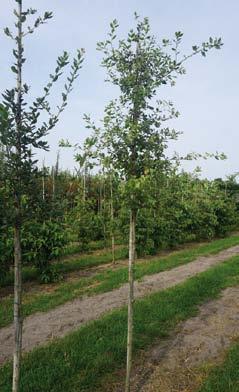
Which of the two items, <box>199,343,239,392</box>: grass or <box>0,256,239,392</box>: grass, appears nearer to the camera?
<box>199,343,239,392</box>: grass

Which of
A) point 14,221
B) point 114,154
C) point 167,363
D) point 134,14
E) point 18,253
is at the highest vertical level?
point 134,14

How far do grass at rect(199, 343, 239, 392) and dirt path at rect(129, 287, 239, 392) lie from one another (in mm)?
128

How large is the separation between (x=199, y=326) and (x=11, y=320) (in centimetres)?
354

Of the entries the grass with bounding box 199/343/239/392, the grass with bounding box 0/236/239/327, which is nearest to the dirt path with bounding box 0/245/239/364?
the grass with bounding box 0/236/239/327

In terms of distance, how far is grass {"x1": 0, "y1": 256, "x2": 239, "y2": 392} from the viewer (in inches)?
188

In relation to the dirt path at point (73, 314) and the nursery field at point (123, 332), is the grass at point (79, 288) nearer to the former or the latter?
the nursery field at point (123, 332)

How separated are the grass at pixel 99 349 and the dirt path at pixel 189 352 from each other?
256 mm

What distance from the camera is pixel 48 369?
Answer: 5059 millimetres

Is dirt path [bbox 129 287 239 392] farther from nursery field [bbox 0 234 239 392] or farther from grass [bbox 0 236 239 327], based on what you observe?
grass [bbox 0 236 239 327]

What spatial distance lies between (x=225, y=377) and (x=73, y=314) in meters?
3.65

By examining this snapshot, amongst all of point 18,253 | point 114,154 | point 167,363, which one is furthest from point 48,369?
point 114,154

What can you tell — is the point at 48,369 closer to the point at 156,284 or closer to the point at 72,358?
the point at 72,358

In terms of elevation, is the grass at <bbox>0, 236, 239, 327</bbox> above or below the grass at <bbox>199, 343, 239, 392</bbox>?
above

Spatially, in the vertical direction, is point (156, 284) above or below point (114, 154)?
below
